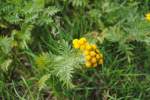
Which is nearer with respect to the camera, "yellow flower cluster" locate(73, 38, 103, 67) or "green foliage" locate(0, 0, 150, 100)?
"yellow flower cluster" locate(73, 38, 103, 67)

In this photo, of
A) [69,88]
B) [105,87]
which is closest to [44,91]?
[69,88]

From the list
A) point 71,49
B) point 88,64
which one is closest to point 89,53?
point 88,64

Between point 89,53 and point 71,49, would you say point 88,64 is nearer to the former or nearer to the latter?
point 89,53

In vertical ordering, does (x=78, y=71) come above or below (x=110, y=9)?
below

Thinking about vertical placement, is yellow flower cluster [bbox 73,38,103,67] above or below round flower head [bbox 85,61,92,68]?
above

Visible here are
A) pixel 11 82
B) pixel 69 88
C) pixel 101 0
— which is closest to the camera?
pixel 69 88

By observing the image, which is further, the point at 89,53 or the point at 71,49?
the point at 71,49

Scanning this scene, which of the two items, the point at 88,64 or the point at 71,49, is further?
the point at 71,49

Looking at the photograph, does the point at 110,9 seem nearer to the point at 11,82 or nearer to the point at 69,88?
the point at 69,88
